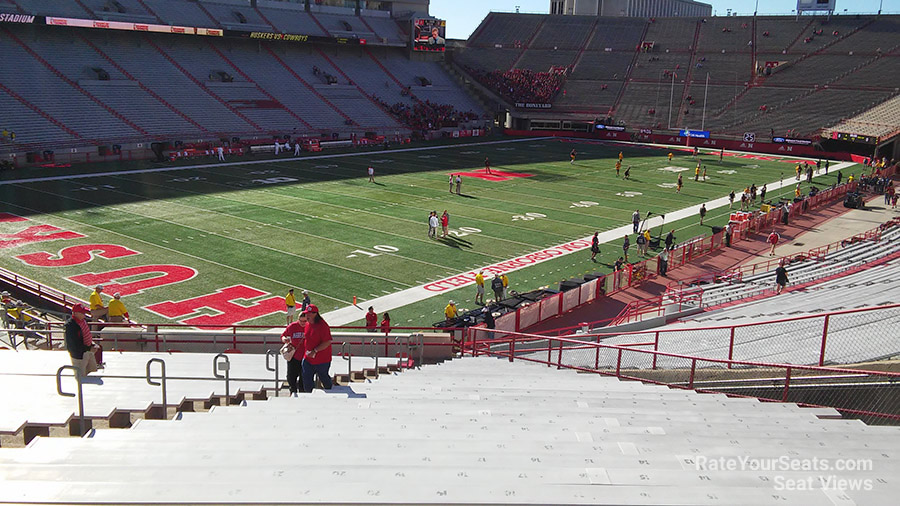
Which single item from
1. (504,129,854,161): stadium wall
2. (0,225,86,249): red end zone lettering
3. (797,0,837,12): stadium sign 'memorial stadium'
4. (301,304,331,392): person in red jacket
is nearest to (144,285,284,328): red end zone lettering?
(0,225,86,249): red end zone lettering

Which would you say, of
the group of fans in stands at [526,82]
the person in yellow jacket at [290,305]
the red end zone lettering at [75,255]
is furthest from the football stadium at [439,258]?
the person in yellow jacket at [290,305]

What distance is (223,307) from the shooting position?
1862cm

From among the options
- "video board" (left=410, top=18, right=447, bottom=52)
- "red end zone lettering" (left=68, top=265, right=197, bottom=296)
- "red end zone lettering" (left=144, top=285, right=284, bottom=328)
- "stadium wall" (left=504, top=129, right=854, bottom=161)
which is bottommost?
"red end zone lettering" (left=144, top=285, right=284, bottom=328)

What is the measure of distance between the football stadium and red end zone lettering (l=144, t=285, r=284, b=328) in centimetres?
12

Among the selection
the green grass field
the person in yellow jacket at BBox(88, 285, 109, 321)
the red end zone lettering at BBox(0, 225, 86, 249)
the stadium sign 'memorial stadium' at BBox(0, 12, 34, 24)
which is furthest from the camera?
the stadium sign 'memorial stadium' at BBox(0, 12, 34, 24)

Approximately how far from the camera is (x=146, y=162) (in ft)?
135

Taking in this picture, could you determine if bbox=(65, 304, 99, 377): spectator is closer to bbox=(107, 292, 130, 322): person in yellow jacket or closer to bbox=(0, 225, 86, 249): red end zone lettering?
bbox=(107, 292, 130, 322): person in yellow jacket

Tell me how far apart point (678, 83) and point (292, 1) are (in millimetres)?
35464

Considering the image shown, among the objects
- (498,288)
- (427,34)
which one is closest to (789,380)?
(498,288)

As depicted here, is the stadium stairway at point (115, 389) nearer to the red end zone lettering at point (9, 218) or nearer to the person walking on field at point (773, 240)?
the red end zone lettering at point (9, 218)

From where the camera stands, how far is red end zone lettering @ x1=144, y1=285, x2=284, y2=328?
703 inches

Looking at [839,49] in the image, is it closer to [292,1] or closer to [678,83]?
[678,83]

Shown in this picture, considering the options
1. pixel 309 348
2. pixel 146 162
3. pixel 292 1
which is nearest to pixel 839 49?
pixel 292 1

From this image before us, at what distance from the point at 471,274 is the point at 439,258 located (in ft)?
6.07
